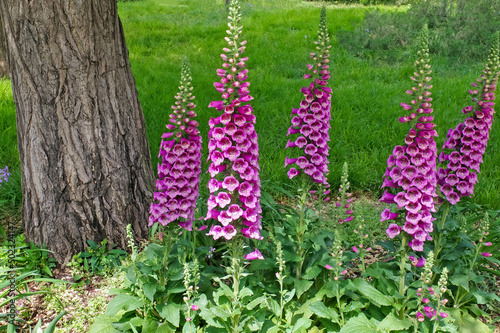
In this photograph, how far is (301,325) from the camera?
2447 millimetres

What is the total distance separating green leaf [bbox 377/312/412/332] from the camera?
2.34 metres

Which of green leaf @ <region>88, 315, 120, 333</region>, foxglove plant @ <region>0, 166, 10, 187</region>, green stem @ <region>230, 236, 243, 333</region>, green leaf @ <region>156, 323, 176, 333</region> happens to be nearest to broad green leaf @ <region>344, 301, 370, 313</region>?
green stem @ <region>230, 236, 243, 333</region>

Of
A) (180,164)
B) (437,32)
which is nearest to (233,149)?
(180,164)

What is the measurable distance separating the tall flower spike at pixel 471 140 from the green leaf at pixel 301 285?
3.88 feet

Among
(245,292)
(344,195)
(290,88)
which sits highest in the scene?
(290,88)

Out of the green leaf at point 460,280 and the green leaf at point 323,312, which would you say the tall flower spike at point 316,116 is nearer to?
the green leaf at point 323,312

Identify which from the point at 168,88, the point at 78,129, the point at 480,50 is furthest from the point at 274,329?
the point at 480,50

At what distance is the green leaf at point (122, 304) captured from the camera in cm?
249

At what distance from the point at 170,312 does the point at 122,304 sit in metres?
0.29

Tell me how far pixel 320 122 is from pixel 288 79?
4.83 m

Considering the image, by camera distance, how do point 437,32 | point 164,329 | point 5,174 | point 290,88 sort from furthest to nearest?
point 437,32 < point 290,88 < point 5,174 < point 164,329

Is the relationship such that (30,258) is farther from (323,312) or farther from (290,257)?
(323,312)

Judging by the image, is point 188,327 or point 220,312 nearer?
point 220,312

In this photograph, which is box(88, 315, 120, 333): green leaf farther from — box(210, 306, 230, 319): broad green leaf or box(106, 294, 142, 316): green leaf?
box(210, 306, 230, 319): broad green leaf
